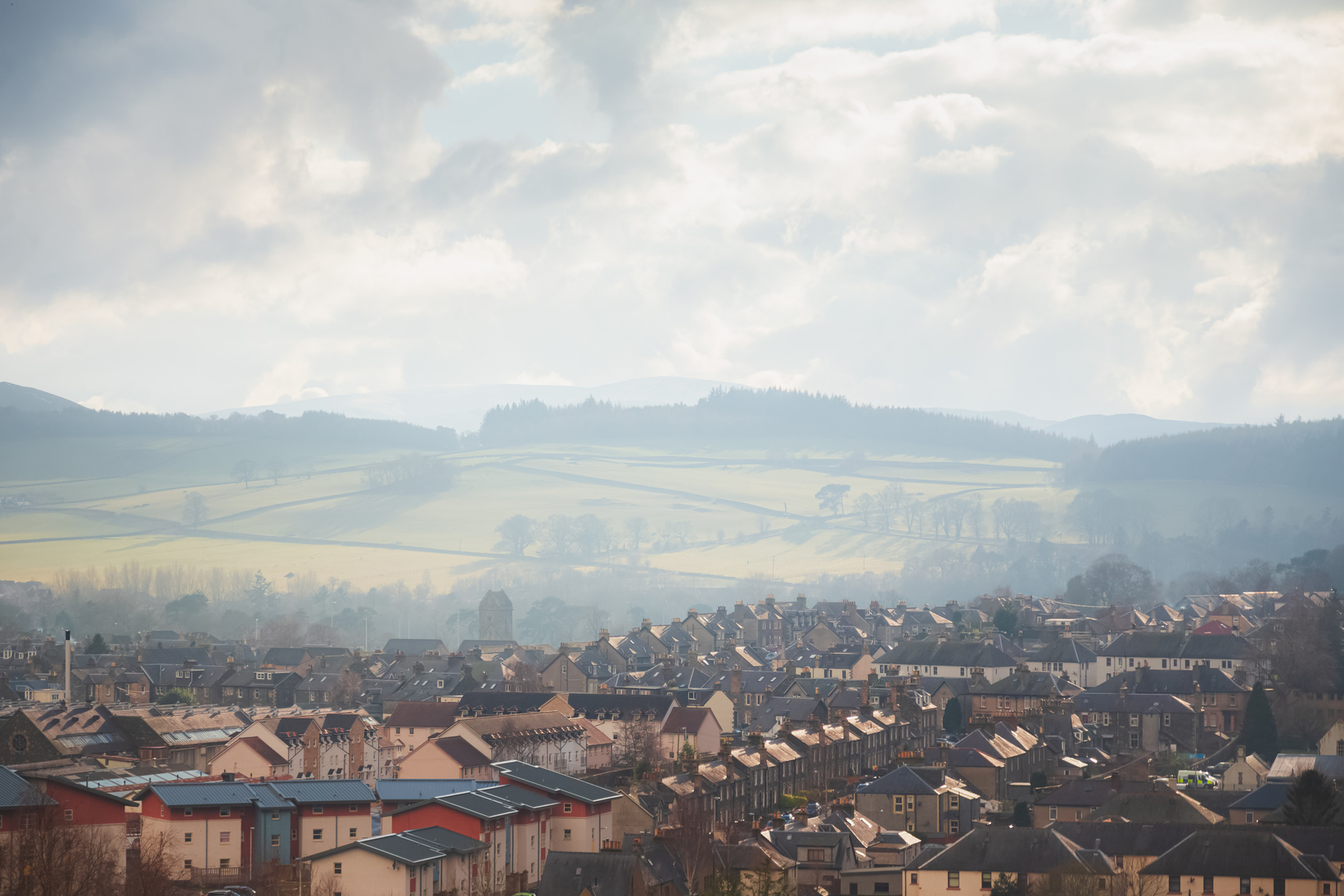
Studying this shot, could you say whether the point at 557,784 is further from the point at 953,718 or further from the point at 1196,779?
the point at 953,718

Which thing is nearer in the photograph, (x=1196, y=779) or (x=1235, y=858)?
(x=1235, y=858)

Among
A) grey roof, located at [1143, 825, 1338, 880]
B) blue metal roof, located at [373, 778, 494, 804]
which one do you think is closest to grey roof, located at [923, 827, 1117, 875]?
grey roof, located at [1143, 825, 1338, 880]

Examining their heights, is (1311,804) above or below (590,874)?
above

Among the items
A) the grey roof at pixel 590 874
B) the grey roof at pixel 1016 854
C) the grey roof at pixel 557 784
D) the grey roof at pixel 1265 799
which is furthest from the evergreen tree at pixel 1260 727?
the grey roof at pixel 590 874

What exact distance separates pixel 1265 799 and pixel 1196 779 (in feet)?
38.2

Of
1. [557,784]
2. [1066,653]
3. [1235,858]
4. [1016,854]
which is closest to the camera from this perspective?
[1235,858]

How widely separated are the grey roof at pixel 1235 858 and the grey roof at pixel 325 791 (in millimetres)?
25778

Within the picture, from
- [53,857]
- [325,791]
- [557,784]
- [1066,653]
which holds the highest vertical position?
[53,857]

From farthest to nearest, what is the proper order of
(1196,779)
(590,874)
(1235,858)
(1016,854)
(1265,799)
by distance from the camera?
(1196,779) → (1265,799) → (590,874) → (1016,854) → (1235,858)

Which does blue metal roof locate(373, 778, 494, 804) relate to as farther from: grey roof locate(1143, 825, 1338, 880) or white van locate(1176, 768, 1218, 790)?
white van locate(1176, 768, 1218, 790)

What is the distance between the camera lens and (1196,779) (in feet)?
217

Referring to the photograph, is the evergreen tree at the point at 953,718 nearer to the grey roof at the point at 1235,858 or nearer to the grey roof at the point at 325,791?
the grey roof at the point at 1235,858

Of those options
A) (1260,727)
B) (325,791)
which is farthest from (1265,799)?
(325,791)

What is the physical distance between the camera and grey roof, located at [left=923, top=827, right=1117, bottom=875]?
4409 cm
